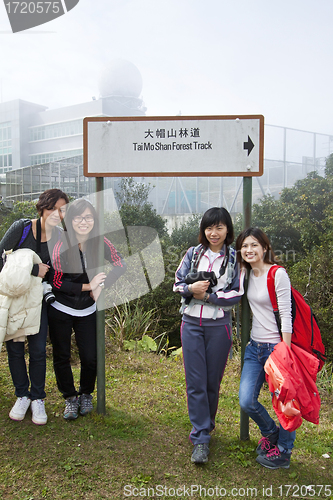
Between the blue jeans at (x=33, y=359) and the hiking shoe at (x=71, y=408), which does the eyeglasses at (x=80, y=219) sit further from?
the hiking shoe at (x=71, y=408)

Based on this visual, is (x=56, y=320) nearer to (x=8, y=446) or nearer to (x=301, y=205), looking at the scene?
(x=8, y=446)

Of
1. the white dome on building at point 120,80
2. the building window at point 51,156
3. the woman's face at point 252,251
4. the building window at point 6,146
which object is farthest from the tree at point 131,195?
the building window at point 6,146

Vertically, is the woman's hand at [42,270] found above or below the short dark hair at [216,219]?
below

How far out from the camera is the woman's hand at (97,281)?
2.77 metres

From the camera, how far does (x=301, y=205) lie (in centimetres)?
1331

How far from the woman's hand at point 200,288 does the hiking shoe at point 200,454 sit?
95 centimetres

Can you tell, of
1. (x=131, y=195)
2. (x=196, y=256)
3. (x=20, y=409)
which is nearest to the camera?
(x=196, y=256)

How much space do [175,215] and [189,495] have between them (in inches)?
620

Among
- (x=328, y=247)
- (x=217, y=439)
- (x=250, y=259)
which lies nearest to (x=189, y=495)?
(x=217, y=439)

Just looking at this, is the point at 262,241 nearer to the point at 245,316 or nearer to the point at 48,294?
the point at 245,316

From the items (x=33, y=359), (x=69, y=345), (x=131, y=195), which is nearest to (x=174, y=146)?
(x=69, y=345)

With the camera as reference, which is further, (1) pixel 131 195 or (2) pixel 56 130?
(2) pixel 56 130

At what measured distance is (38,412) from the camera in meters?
2.79

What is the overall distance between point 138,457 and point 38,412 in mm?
812
